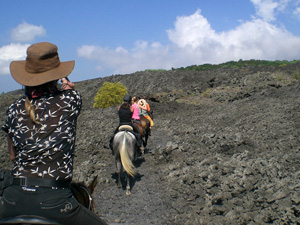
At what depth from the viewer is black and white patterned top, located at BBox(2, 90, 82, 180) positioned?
8.44 ft

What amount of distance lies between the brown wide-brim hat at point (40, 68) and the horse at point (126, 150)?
5.49 meters

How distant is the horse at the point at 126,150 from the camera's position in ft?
26.4

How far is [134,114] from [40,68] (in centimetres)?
854

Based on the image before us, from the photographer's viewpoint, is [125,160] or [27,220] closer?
[27,220]

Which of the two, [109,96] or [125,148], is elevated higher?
[109,96]

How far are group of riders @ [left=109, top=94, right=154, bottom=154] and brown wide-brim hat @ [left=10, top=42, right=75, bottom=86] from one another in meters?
5.87

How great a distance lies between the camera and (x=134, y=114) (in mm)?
11203

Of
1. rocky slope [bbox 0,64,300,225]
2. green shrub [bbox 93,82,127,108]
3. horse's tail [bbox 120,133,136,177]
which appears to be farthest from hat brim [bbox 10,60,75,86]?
green shrub [bbox 93,82,127,108]

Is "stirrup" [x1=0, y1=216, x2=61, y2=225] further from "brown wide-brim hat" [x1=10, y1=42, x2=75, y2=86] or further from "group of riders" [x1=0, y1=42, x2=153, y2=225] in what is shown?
"brown wide-brim hat" [x1=10, y1=42, x2=75, y2=86]

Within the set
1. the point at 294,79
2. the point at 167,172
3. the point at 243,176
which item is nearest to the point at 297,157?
the point at 243,176

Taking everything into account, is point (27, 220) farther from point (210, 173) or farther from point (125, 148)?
point (210, 173)

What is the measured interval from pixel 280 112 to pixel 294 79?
1267cm

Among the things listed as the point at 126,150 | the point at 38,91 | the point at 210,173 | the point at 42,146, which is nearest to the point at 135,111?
the point at 126,150

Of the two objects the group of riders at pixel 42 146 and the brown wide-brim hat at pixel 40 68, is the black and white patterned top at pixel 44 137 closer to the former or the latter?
the group of riders at pixel 42 146
